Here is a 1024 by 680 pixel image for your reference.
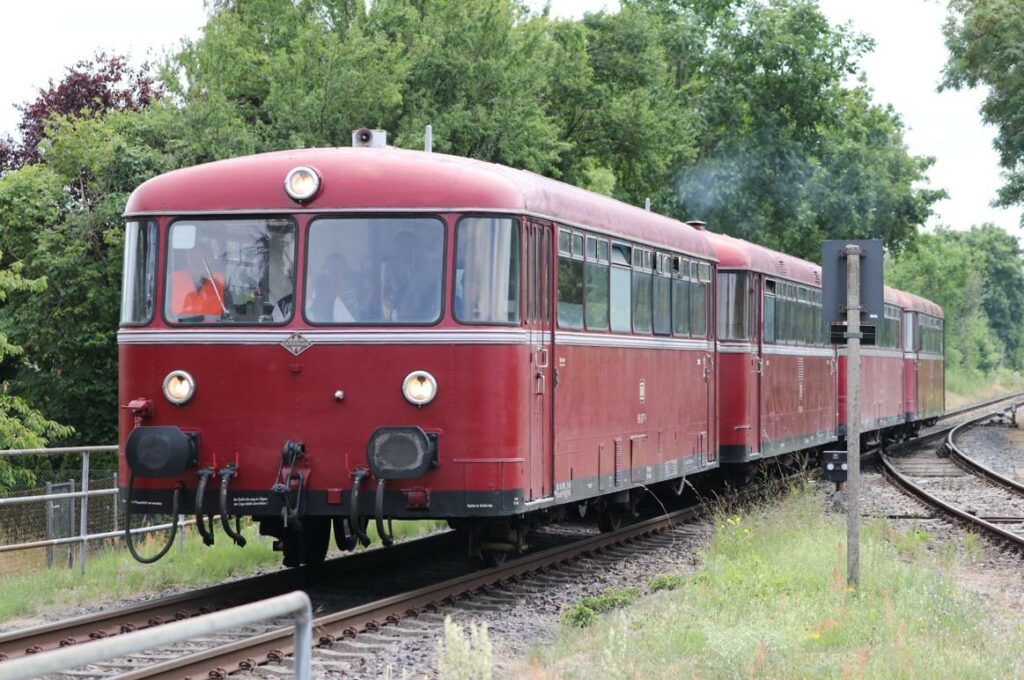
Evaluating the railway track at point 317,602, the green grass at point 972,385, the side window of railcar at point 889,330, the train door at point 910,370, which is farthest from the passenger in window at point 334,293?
the green grass at point 972,385

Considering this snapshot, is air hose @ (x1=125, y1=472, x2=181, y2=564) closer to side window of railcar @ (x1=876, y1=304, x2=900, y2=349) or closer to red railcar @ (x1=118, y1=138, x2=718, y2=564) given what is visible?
red railcar @ (x1=118, y1=138, x2=718, y2=564)

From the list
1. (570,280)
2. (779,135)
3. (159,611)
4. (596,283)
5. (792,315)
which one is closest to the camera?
(159,611)

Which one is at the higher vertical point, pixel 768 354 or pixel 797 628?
pixel 768 354

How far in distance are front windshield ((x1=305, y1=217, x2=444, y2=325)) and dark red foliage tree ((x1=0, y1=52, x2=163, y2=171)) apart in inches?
1043

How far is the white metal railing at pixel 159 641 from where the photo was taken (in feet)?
10.7

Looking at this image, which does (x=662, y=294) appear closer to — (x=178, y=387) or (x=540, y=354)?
(x=540, y=354)

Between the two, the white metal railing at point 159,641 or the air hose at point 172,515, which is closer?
the white metal railing at point 159,641

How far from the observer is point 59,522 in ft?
43.0

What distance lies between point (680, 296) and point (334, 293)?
227 inches

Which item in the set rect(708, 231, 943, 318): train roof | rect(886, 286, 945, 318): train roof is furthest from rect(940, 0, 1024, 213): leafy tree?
rect(708, 231, 943, 318): train roof

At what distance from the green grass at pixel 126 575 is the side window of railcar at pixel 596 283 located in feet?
11.2

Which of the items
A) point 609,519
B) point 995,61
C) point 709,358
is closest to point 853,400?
point 609,519

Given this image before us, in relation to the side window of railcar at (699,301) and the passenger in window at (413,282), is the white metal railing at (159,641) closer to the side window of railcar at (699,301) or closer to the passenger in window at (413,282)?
the passenger in window at (413,282)

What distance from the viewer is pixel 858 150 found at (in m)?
45.0
